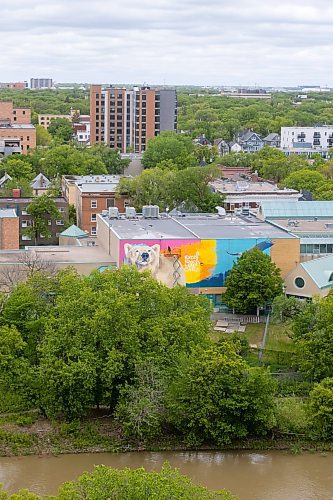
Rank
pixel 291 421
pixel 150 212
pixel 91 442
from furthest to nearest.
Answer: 1. pixel 150 212
2. pixel 291 421
3. pixel 91 442

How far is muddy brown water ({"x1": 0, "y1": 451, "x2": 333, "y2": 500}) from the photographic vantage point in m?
19.7

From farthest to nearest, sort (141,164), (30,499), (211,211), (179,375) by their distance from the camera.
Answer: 1. (141,164)
2. (211,211)
3. (179,375)
4. (30,499)

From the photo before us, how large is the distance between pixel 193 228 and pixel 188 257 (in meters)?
2.55

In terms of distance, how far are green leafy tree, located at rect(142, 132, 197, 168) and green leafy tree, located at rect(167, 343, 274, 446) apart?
37.7 m

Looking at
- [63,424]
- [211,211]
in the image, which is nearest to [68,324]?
[63,424]

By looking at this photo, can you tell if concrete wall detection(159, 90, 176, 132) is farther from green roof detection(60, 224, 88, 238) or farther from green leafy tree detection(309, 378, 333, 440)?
green leafy tree detection(309, 378, 333, 440)

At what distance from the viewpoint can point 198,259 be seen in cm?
3183

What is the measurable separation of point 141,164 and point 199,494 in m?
50.2

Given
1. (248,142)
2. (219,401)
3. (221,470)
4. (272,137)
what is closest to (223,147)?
(248,142)

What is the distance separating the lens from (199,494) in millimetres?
Answer: 15047

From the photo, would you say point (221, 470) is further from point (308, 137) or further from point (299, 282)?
point (308, 137)

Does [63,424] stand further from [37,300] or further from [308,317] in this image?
[308,317]

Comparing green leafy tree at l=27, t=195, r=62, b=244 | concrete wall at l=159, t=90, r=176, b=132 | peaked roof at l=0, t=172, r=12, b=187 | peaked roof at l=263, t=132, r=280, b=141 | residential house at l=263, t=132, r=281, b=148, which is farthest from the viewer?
peaked roof at l=263, t=132, r=280, b=141

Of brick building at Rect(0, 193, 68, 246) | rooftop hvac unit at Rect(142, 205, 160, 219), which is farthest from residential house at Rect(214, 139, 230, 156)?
rooftop hvac unit at Rect(142, 205, 160, 219)
